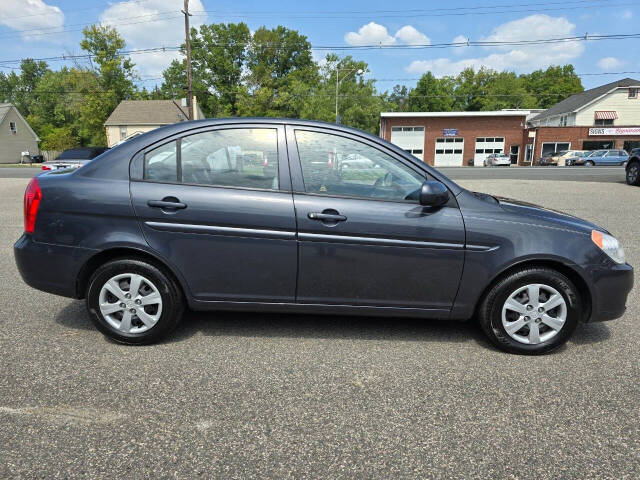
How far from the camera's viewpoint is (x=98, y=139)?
6028cm

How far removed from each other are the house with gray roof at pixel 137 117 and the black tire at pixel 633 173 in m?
46.6

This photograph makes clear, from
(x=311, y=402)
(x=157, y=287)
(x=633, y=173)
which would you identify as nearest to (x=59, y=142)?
(x=633, y=173)

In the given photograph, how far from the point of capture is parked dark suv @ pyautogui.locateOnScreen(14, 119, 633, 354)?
3170 mm

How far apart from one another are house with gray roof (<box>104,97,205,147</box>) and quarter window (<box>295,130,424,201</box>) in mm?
53868

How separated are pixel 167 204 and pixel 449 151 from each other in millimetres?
50772

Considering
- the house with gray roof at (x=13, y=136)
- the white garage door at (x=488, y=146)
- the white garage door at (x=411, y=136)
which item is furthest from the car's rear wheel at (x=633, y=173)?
the house with gray roof at (x=13, y=136)

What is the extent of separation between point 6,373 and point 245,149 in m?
2.16

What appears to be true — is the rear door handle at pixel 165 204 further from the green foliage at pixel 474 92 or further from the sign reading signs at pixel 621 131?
the green foliage at pixel 474 92

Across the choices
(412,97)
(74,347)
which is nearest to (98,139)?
(412,97)

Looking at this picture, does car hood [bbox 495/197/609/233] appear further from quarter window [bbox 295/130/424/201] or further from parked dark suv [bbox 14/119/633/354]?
quarter window [bbox 295/130/424/201]

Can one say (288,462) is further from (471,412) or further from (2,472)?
(2,472)

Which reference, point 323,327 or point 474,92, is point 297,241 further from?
point 474,92

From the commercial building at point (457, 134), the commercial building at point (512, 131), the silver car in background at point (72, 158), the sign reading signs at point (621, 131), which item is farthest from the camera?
the commercial building at point (457, 134)

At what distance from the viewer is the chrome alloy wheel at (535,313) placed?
322 cm
